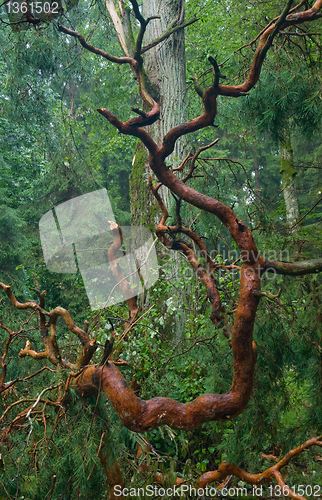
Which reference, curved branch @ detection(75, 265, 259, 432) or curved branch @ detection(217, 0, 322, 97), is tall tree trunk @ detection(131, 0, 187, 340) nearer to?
curved branch @ detection(217, 0, 322, 97)

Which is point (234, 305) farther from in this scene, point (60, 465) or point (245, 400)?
point (60, 465)

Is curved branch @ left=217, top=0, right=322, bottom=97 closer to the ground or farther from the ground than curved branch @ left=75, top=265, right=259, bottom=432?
farther from the ground

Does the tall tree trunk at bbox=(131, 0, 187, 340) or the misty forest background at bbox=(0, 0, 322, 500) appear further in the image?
the tall tree trunk at bbox=(131, 0, 187, 340)

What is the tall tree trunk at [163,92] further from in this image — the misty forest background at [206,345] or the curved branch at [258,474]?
the curved branch at [258,474]

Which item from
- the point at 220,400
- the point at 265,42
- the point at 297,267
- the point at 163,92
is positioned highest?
the point at 163,92

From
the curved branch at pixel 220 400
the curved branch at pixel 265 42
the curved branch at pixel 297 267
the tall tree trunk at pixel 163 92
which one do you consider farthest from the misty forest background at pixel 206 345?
the curved branch at pixel 265 42

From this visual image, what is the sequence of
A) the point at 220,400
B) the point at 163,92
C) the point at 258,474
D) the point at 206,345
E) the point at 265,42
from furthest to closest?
the point at 163,92 < the point at 206,345 < the point at 258,474 < the point at 265,42 < the point at 220,400

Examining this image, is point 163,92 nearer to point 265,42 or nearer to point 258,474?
point 265,42

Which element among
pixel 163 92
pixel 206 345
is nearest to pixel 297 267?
pixel 206 345

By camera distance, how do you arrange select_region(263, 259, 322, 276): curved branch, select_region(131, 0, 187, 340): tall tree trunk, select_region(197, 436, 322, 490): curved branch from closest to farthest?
select_region(263, 259, 322, 276): curved branch
select_region(197, 436, 322, 490): curved branch
select_region(131, 0, 187, 340): tall tree trunk

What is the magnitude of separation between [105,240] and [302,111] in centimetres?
526

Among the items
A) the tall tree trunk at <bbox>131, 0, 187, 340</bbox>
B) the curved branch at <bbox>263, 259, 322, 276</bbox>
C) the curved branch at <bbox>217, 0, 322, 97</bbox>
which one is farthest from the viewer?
the tall tree trunk at <bbox>131, 0, 187, 340</bbox>

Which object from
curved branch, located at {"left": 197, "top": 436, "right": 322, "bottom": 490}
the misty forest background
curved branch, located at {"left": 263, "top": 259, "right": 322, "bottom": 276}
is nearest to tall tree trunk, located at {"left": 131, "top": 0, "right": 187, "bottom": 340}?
the misty forest background

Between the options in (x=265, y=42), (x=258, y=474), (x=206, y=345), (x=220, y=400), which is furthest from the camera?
(x=206, y=345)
